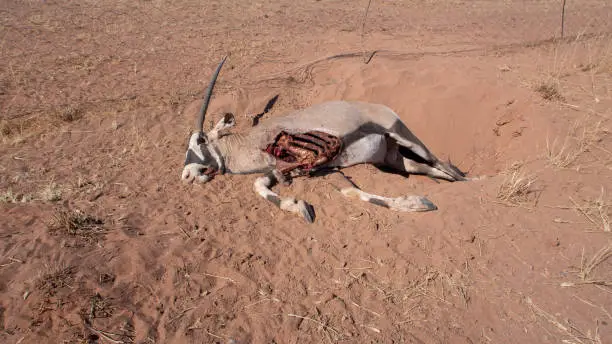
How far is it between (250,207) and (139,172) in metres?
1.57

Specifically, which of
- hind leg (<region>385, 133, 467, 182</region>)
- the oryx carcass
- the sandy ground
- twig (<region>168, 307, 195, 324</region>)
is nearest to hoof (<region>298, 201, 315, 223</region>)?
the sandy ground

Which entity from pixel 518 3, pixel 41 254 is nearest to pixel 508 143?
pixel 41 254

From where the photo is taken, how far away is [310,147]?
14.1 feet

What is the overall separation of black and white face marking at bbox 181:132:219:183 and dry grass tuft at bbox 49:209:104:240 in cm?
115

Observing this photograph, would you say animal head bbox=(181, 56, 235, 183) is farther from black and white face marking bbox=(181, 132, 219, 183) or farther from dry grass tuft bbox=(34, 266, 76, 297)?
dry grass tuft bbox=(34, 266, 76, 297)

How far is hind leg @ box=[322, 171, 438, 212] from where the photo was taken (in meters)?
3.58

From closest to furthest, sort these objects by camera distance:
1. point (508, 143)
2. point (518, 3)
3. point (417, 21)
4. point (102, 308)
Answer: point (102, 308) → point (508, 143) → point (417, 21) → point (518, 3)

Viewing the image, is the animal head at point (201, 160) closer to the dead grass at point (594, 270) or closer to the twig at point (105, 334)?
the twig at point (105, 334)

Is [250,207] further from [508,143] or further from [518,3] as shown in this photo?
[518,3]

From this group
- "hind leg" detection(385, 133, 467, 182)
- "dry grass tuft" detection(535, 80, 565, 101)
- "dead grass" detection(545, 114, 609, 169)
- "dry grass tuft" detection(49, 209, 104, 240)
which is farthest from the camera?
"dry grass tuft" detection(535, 80, 565, 101)

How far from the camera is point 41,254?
2855mm

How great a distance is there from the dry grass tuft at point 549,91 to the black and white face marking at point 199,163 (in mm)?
4785

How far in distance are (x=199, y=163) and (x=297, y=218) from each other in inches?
59.8

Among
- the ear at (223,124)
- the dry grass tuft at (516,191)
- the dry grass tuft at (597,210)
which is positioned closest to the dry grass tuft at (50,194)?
the ear at (223,124)
